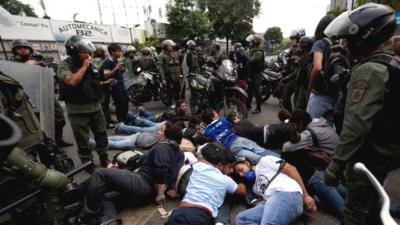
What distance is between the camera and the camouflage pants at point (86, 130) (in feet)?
10.5

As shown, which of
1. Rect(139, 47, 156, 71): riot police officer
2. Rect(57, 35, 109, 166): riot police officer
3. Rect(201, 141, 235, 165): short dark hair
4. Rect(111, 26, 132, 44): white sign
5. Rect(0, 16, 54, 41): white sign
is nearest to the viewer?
Rect(201, 141, 235, 165): short dark hair

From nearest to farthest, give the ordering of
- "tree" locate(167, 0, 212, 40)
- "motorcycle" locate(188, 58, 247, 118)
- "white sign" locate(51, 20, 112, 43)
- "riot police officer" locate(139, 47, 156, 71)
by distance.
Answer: "motorcycle" locate(188, 58, 247, 118)
"riot police officer" locate(139, 47, 156, 71)
"white sign" locate(51, 20, 112, 43)
"tree" locate(167, 0, 212, 40)

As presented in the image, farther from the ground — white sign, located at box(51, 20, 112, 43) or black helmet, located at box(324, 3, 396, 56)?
white sign, located at box(51, 20, 112, 43)

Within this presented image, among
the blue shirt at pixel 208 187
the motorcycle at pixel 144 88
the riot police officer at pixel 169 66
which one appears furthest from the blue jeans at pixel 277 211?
the motorcycle at pixel 144 88

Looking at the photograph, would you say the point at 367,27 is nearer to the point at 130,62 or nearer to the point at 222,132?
the point at 222,132

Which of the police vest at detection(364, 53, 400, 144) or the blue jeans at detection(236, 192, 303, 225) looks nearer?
the police vest at detection(364, 53, 400, 144)

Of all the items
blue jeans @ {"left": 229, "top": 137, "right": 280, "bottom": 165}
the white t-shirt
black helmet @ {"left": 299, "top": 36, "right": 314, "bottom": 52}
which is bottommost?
blue jeans @ {"left": 229, "top": 137, "right": 280, "bottom": 165}

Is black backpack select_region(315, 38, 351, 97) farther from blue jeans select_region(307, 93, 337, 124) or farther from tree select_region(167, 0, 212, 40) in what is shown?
tree select_region(167, 0, 212, 40)

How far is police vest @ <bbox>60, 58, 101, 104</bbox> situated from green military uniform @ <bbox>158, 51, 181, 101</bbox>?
10.3 feet

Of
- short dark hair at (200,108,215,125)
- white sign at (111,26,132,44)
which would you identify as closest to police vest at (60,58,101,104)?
short dark hair at (200,108,215,125)

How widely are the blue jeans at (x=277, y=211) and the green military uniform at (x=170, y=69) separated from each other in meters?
4.59

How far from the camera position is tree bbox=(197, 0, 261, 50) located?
31.4 m

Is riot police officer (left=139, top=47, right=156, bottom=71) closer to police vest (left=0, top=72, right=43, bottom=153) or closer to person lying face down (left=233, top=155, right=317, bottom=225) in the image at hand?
police vest (left=0, top=72, right=43, bottom=153)

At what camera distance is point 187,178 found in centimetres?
269
